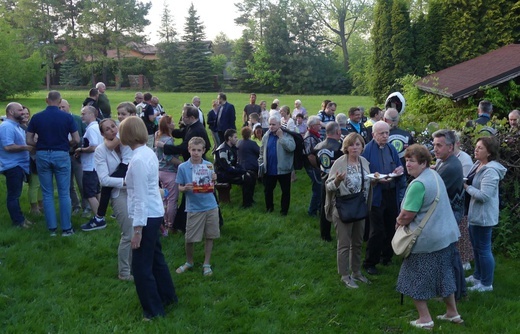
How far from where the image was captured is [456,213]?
573cm

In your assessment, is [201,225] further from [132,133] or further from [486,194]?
[486,194]

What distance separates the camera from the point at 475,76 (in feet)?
41.8

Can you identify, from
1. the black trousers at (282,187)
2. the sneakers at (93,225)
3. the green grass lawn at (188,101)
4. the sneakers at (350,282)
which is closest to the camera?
the sneakers at (350,282)

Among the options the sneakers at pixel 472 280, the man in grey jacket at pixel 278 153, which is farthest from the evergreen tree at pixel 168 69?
the sneakers at pixel 472 280

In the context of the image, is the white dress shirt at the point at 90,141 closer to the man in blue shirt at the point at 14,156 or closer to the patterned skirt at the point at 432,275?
the man in blue shirt at the point at 14,156

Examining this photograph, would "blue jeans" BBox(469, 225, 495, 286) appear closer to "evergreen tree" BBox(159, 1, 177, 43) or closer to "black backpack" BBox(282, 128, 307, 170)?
"black backpack" BBox(282, 128, 307, 170)

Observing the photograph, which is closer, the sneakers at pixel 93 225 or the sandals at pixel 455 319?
the sandals at pixel 455 319

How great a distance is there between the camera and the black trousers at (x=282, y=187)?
352 inches

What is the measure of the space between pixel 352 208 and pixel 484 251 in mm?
1581

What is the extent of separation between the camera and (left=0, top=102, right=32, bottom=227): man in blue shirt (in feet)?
24.6

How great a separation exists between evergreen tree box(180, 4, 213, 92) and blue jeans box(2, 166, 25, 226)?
48.5 metres

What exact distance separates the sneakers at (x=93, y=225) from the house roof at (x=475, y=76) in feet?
26.7

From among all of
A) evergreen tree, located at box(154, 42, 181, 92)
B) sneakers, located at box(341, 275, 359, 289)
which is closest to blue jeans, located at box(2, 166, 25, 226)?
sneakers, located at box(341, 275, 359, 289)

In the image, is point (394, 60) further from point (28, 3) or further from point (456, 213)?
point (28, 3)
